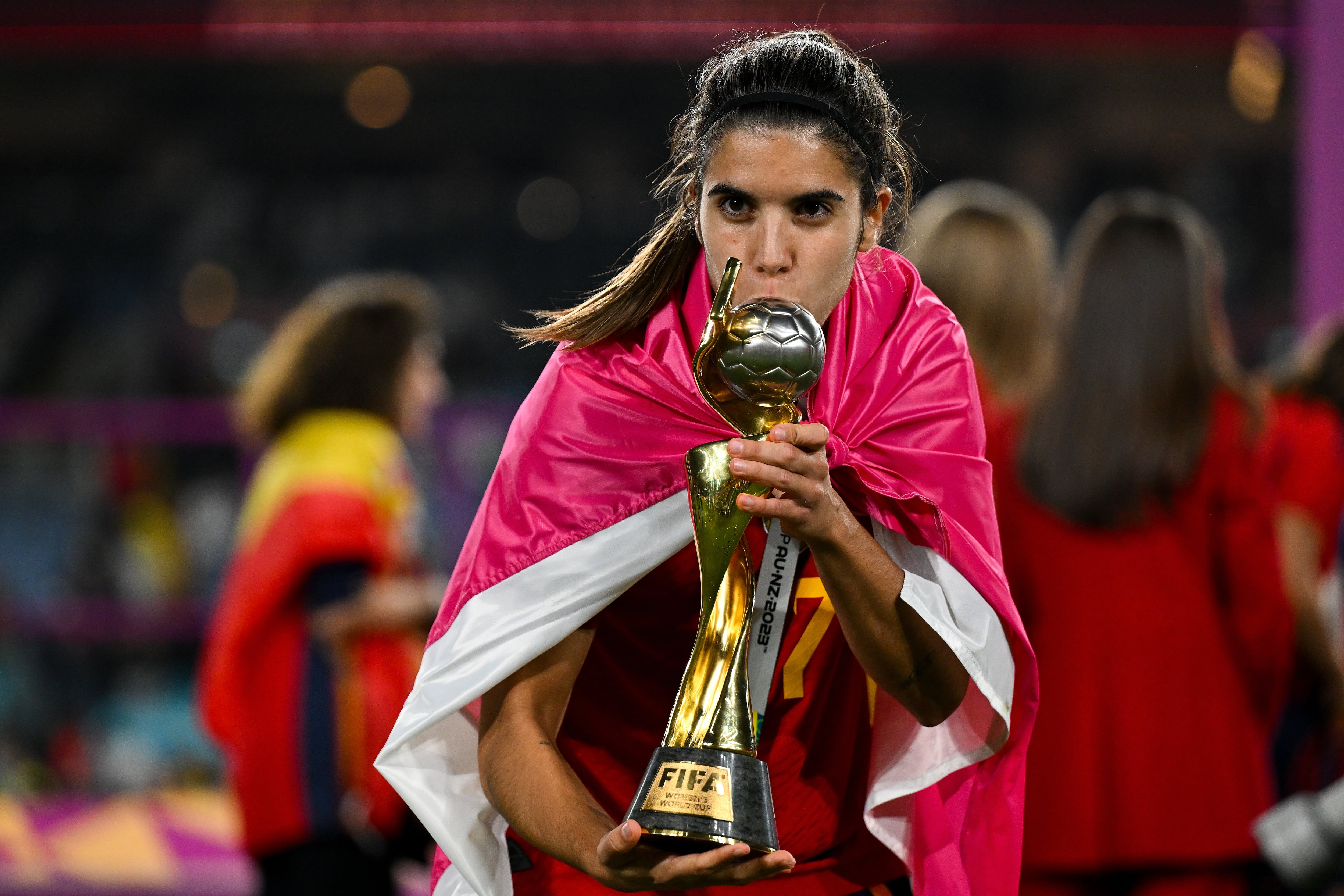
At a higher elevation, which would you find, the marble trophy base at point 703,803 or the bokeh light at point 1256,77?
the bokeh light at point 1256,77

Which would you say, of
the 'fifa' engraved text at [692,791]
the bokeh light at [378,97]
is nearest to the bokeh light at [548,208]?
the bokeh light at [378,97]

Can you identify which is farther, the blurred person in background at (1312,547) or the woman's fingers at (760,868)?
the blurred person in background at (1312,547)

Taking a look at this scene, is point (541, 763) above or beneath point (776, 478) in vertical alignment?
beneath

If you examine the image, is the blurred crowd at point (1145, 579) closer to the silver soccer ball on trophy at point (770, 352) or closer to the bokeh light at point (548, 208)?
the silver soccer ball on trophy at point (770, 352)

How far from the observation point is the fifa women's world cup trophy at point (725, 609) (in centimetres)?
119

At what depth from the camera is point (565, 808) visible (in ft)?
4.35

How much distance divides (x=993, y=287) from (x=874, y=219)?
54.1 inches

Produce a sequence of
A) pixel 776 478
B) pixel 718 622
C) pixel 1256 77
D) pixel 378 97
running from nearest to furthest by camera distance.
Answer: pixel 776 478 → pixel 718 622 → pixel 1256 77 → pixel 378 97

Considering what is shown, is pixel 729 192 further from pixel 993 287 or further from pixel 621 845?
pixel 993 287

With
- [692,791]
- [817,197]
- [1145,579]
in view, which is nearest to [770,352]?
[817,197]

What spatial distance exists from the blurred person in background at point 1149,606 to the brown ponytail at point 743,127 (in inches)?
38.9

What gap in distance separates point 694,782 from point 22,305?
9467 millimetres

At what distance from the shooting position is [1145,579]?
2461mm

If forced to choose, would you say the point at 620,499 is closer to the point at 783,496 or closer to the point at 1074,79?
the point at 783,496
